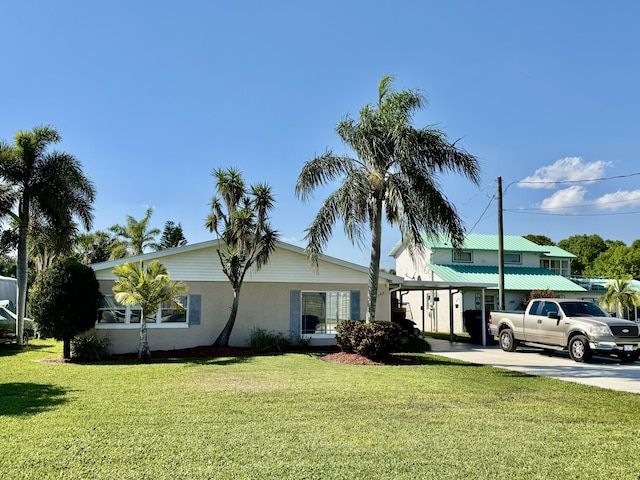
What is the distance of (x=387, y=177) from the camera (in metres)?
13.6

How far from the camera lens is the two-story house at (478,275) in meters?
29.4

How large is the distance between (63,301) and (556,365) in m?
13.6

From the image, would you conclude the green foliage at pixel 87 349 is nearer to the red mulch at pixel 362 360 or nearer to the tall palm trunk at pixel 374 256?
the red mulch at pixel 362 360

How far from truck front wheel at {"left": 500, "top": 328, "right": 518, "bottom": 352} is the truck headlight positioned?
3210 millimetres

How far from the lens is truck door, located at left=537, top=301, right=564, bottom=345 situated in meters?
14.7

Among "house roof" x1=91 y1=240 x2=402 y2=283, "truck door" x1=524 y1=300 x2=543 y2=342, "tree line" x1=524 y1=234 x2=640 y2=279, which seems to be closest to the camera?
"house roof" x1=91 y1=240 x2=402 y2=283

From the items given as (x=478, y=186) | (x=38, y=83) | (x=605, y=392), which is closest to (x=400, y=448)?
(x=605, y=392)

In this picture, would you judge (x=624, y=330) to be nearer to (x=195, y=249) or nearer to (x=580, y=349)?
(x=580, y=349)

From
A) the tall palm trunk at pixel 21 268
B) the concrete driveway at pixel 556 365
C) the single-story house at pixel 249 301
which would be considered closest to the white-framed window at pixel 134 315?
the single-story house at pixel 249 301

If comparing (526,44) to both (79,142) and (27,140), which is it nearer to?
(79,142)

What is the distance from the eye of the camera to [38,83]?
44.0 ft

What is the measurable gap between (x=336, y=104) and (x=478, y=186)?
4864mm

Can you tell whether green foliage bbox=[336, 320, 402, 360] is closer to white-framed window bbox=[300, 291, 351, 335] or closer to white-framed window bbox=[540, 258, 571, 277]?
white-framed window bbox=[300, 291, 351, 335]

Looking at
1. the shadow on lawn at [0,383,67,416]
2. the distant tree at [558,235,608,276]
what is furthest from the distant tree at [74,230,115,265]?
the distant tree at [558,235,608,276]
